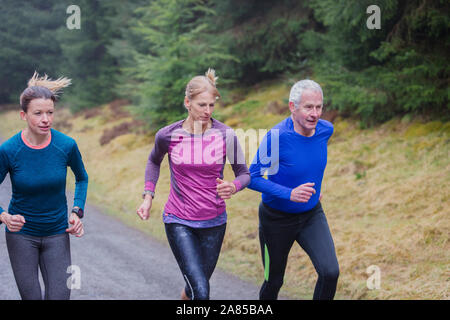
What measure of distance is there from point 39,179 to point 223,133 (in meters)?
1.62

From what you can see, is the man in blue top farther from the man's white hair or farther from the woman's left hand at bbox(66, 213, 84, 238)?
the woman's left hand at bbox(66, 213, 84, 238)

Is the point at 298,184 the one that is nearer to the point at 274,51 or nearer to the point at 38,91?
the point at 38,91

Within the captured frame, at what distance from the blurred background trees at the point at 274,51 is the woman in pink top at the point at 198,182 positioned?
6.84m

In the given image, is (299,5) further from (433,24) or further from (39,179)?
(39,179)

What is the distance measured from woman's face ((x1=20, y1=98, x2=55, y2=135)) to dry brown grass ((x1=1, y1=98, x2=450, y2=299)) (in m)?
4.87

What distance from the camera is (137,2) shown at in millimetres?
26844

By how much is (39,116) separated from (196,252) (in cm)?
176

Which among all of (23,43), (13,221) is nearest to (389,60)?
(13,221)

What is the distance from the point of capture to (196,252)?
4379 mm

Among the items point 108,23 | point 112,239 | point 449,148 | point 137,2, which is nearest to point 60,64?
point 108,23

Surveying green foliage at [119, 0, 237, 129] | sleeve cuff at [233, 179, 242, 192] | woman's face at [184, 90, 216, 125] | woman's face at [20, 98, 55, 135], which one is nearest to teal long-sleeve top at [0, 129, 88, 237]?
woman's face at [20, 98, 55, 135]

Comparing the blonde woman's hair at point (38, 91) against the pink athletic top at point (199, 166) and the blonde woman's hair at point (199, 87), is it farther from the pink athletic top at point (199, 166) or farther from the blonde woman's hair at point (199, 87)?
the blonde woman's hair at point (199, 87)

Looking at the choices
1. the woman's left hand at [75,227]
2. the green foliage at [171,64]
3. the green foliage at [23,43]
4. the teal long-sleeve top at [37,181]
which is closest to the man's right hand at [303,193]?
the woman's left hand at [75,227]

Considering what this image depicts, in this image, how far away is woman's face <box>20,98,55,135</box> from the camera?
12.5ft
